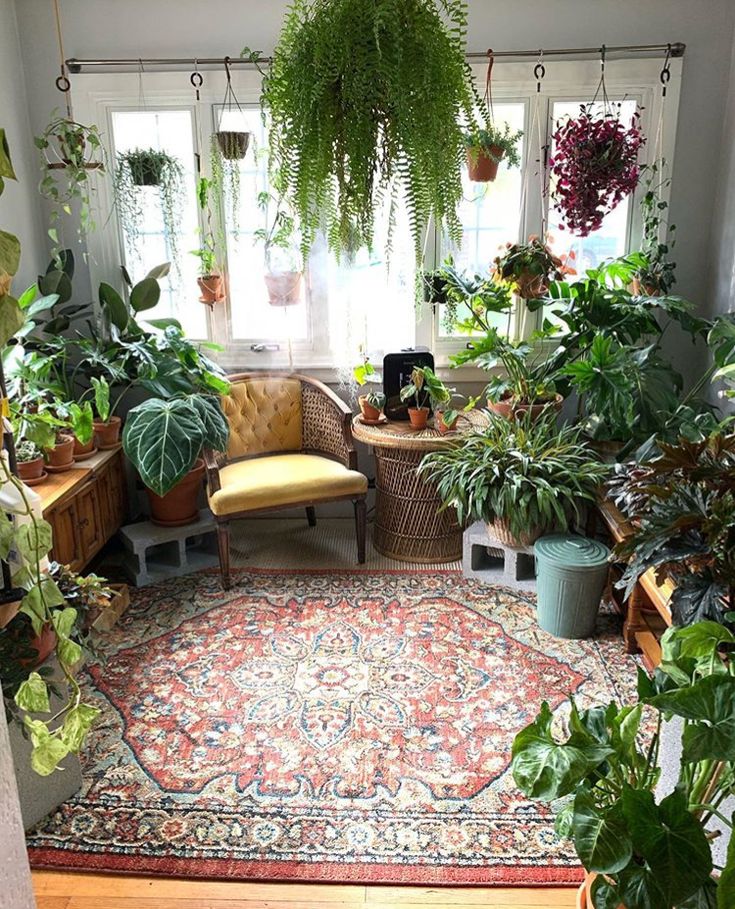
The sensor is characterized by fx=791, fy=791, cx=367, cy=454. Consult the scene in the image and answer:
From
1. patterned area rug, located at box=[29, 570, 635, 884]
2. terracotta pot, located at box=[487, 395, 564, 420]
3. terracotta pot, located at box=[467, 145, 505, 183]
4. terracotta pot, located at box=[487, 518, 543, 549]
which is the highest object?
terracotta pot, located at box=[467, 145, 505, 183]

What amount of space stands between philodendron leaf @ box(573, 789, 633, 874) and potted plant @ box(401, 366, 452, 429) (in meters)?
2.38

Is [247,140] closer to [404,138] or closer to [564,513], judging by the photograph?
[564,513]

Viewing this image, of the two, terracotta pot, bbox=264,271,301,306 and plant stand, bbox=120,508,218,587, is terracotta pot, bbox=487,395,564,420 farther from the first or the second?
plant stand, bbox=120,508,218,587

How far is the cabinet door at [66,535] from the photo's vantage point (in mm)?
3037

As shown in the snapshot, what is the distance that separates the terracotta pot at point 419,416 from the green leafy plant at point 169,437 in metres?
0.84

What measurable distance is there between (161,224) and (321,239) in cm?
79

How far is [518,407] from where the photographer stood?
11.5 feet

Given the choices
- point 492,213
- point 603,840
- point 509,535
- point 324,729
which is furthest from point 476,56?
point 603,840

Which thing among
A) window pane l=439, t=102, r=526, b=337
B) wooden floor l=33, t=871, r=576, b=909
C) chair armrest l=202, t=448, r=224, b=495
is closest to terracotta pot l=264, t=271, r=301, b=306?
window pane l=439, t=102, r=526, b=337

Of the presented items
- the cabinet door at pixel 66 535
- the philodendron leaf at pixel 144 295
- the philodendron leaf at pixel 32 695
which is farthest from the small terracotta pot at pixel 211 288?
the philodendron leaf at pixel 32 695

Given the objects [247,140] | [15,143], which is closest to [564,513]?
[247,140]

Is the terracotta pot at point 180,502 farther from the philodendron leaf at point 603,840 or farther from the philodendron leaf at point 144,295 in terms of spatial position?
the philodendron leaf at point 603,840

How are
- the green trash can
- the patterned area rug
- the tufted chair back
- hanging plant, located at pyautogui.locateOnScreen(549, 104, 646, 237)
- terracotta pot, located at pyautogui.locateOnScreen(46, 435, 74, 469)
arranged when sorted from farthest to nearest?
the tufted chair back
hanging plant, located at pyautogui.locateOnScreen(549, 104, 646, 237)
terracotta pot, located at pyautogui.locateOnScreen(46, 435, 74, 469)
the green trash can
the patterned area rug

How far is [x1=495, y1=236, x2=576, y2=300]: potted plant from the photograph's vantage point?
3434 mm
